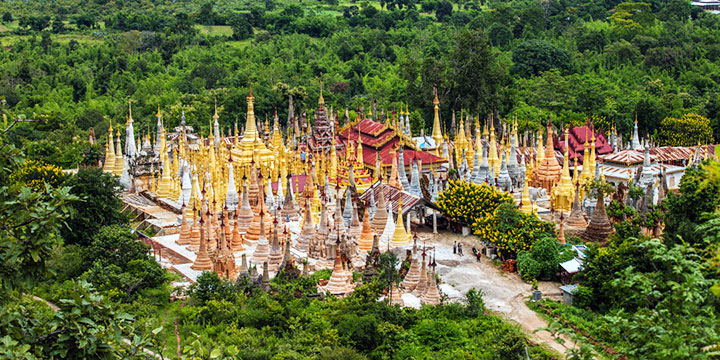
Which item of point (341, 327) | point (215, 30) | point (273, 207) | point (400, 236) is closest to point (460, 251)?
point (400, 236)

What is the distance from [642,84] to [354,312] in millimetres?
54835

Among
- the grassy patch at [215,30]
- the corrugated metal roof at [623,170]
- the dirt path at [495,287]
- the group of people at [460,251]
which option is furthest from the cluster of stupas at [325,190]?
the grassy patch at [215,30]

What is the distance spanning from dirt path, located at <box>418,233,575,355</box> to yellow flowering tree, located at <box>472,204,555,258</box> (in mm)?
835

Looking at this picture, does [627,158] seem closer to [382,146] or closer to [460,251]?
[382,146]

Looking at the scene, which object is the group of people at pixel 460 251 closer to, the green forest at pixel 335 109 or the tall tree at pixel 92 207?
the green forest at pixel 335 109

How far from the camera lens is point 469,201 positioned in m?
32.5

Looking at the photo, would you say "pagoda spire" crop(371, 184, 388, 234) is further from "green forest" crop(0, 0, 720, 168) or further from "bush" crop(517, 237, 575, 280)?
"green forest" crop(0, 0, 720, 168)

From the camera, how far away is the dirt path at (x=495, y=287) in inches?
939

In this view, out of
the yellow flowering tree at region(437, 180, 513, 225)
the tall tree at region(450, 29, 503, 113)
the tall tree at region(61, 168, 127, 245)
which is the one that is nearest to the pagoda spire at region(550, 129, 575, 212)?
the yellow flowering tree at region(437, 180, 513, 225)

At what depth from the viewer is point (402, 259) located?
96.1ft

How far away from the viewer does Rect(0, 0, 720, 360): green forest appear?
1235 centimetres

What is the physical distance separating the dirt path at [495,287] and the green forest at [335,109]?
68cm

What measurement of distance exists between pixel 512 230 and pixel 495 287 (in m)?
2.77

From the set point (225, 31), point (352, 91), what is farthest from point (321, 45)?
point (352, 91)
